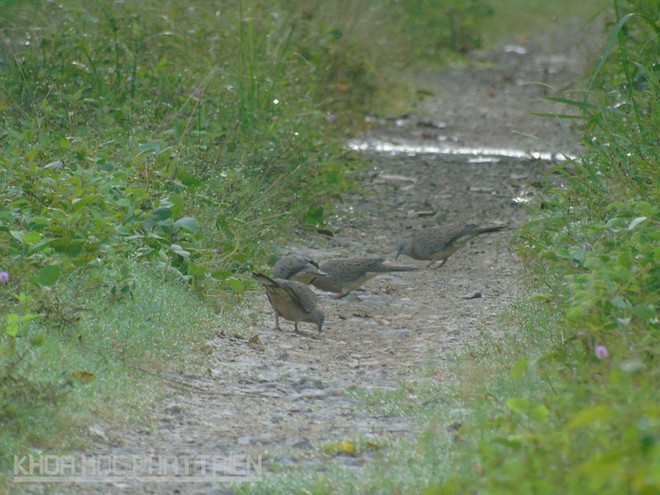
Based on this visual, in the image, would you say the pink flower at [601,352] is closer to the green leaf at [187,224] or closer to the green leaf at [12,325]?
the green leaf at [12,325]

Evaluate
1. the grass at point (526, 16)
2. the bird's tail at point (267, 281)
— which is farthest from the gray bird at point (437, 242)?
the grass at point (526, 16)

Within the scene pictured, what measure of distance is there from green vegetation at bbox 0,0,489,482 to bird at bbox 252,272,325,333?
26cm

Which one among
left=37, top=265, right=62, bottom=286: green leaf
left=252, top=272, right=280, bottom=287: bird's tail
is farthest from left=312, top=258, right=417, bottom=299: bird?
left=37, top=265, right=62, bottom=286: green leaf

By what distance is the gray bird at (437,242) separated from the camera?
8.13 metres

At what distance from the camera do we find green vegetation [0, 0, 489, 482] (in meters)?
5.03

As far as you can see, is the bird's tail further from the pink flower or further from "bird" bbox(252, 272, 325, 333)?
the pink flower

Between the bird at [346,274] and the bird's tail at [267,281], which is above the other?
the bird's tail at [267,281]

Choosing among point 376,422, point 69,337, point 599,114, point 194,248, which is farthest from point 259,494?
point 599,114

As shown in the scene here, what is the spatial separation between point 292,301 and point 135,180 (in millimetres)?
1384

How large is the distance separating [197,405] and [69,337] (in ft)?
2.25

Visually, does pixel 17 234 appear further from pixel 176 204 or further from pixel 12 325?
pixel 176 204

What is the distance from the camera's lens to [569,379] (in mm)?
4430

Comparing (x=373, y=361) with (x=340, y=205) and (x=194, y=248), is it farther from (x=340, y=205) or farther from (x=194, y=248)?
(x=340, y=205)

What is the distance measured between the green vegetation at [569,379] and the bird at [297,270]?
4.31 ft
